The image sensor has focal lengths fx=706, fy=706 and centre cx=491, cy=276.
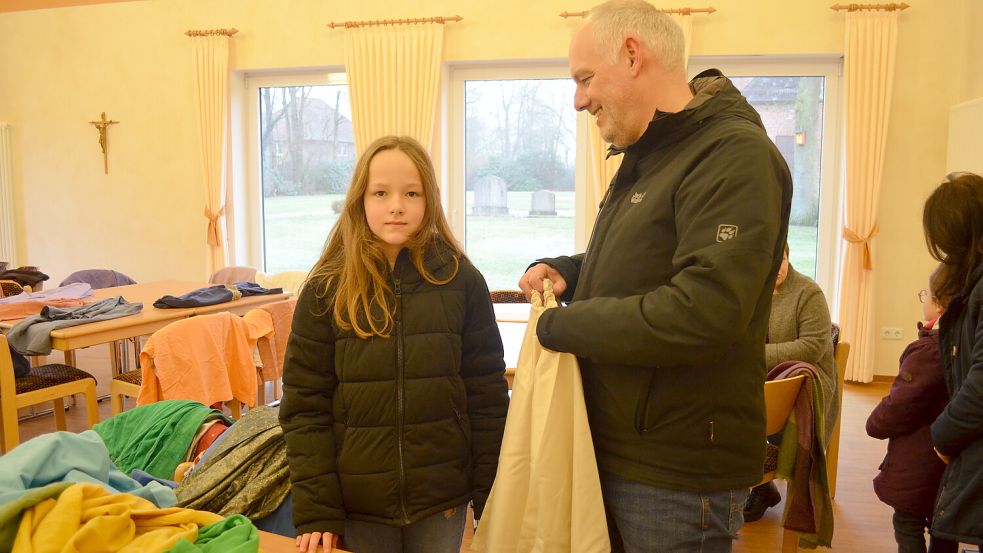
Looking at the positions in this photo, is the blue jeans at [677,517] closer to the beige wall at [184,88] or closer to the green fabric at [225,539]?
the green fabric at [225,539]

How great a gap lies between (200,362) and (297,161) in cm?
367

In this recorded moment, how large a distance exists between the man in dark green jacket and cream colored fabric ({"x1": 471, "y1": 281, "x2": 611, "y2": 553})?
0.15 feet

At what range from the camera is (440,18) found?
5.66 m

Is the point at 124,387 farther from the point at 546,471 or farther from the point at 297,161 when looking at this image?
the point at 297,161

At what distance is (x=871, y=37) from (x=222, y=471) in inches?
209

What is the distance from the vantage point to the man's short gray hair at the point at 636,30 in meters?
1.23

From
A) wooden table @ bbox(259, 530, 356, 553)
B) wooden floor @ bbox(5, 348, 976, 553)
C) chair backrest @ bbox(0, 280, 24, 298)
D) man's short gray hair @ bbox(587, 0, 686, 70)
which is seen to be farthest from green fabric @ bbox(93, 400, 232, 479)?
chair backrest @ bbox(0, 280, 24, 298)

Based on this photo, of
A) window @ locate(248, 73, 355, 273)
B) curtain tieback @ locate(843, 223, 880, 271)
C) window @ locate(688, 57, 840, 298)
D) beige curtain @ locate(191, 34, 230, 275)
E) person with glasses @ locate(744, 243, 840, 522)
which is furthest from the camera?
window @ locate(248, 73, 355, 273)

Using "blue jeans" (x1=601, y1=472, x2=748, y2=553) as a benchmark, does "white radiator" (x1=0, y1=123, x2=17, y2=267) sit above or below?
→ above

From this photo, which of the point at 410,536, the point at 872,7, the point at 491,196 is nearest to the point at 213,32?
the point at 491,196

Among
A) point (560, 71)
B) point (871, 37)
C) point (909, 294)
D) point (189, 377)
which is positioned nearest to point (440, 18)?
point (560, 71)

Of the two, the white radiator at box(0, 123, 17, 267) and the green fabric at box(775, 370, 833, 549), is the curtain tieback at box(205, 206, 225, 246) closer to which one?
the white radiator at box(0, 123, 17, 267)

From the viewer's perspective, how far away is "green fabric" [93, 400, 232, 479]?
6.58 ft

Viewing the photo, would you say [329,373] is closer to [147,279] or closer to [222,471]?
[222,471]
